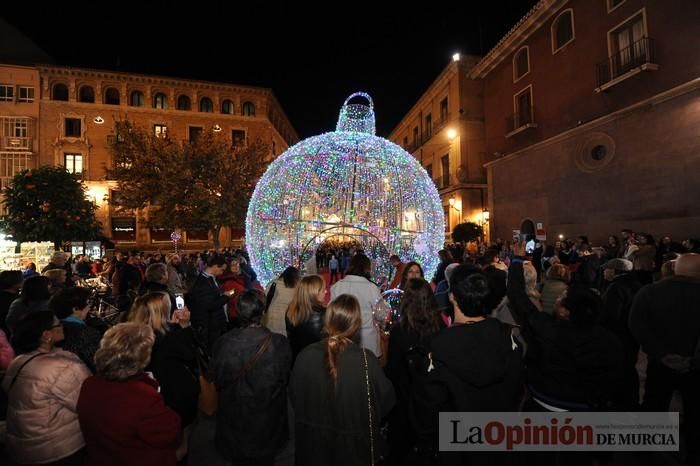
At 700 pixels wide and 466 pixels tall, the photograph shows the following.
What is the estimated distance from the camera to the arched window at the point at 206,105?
34.3 metres

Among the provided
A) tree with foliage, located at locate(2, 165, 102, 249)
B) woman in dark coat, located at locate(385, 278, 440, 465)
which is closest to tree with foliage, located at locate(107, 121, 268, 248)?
tree with foliage, located at locate(2, 165, 102, 249)

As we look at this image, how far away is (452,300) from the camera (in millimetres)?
2312

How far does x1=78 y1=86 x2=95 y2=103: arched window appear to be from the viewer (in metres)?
30.8

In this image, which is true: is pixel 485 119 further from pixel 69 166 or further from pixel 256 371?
pixel 69 166

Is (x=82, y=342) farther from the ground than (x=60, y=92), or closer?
closer

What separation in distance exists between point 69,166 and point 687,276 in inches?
1468

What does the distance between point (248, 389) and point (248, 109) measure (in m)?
36.6

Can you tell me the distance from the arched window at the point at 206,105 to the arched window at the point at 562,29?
27.7 metres

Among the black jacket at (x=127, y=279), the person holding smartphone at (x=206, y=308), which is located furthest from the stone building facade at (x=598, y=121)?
the black jacket at (x=127, y=279)

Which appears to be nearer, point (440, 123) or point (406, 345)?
point (406, 345)

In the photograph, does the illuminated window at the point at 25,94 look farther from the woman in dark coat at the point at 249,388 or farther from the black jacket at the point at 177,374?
the woman in dark coat at the point at 249,388

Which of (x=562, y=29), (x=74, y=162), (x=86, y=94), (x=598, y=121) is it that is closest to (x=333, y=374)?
(x=598, y=121)

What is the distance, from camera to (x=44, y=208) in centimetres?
1745

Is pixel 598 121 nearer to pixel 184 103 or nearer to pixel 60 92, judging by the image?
pixel 184 103
